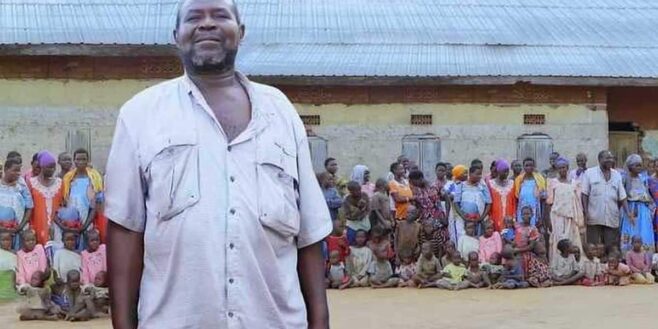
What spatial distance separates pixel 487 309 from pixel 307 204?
23.2 ft

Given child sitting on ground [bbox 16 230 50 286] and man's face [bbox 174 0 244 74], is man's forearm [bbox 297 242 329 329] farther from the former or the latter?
child sitting on ground [bbox 16 230 50 286]

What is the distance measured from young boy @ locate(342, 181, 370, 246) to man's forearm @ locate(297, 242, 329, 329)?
903cm

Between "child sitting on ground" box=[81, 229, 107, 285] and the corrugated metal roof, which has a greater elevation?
the corrugated metal roof

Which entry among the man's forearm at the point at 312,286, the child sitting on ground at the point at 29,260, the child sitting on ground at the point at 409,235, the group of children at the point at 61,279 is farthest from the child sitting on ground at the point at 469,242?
the man's forearm at the point at 312,286

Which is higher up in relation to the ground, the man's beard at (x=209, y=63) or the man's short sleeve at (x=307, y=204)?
the man's beard at (x=209, y=63)

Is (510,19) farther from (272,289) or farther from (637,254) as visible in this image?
(272,289)

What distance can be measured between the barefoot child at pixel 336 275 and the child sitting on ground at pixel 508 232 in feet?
5.61

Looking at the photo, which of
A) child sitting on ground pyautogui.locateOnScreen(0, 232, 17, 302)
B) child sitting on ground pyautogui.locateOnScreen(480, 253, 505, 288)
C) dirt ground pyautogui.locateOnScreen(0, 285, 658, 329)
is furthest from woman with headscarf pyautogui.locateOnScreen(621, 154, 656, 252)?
child sitting on ground pyautogui.locateOnScreen(0, 232, 17, 302)

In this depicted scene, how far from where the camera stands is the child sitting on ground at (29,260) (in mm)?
9328

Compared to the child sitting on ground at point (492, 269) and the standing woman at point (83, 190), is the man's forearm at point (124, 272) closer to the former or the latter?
the standing woman at point (83, 190)

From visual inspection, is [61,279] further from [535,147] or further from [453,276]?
[535,147]

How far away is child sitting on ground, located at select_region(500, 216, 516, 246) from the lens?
11383 millimetres

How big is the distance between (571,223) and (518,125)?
5.13 meters

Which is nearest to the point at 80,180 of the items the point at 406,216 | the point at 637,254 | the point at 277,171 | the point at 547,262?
the point at 406,216
